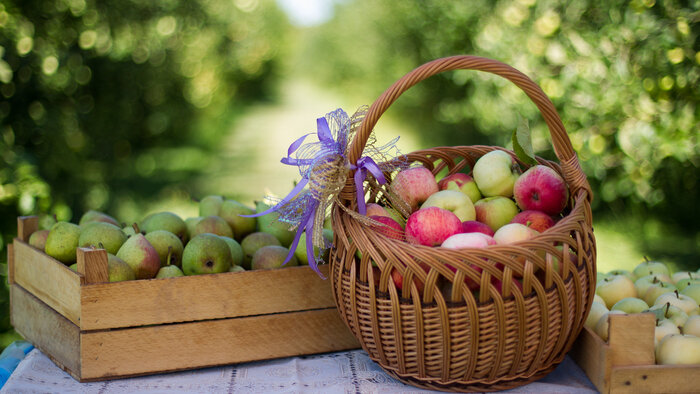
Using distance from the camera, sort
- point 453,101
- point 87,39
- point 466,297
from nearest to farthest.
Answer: point 466,297
point 87,39
point 453,101

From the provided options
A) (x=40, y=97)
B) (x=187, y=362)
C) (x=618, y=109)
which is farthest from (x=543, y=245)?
(x=40, y=97)

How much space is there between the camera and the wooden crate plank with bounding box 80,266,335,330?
1.75 meters

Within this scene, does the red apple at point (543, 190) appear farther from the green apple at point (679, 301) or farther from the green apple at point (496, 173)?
the green apple at point (679, 301)

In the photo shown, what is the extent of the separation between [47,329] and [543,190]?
157 cm

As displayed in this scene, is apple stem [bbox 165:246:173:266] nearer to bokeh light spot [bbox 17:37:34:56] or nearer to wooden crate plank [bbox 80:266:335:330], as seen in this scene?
wooden crate plank [bbox 80:266:335:330]

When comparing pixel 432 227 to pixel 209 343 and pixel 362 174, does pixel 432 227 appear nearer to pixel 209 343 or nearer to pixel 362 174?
pixel 362 174

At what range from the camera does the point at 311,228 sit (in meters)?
1.75

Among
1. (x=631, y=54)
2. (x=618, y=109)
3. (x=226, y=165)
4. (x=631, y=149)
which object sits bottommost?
(x=226, y=165)

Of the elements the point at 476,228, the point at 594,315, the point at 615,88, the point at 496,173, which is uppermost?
the point at 615,88

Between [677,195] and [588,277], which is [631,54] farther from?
[588,277]

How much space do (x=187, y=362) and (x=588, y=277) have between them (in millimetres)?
1168

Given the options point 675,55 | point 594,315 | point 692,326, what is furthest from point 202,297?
point 675,55

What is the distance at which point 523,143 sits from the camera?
189 centimetres

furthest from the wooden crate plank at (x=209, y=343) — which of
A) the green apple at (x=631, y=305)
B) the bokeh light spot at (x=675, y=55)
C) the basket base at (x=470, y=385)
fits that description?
the bokeh light spot at (x=675, y=55)
